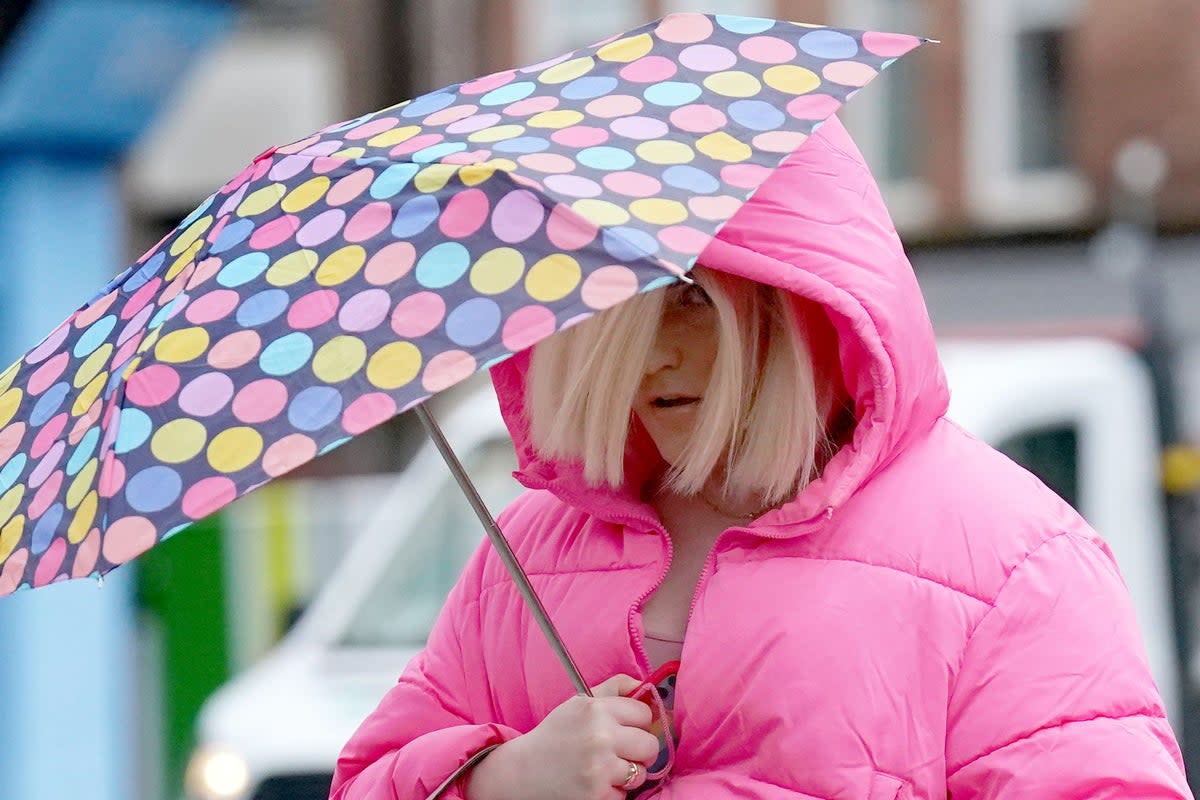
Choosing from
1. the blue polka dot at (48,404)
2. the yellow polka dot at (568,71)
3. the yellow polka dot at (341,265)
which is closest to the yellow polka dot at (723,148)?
the yellow polka dot at (568,71)

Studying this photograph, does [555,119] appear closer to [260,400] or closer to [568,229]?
[568,229]

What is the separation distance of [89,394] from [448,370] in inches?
17.1

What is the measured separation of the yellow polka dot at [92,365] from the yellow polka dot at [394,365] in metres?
0.36

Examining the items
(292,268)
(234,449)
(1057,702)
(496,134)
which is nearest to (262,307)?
(292,268)

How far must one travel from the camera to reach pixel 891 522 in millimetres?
1687

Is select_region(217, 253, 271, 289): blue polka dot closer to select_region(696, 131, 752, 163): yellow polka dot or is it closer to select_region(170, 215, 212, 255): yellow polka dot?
select_region(170, 215, 212, 255): yellow polka dot

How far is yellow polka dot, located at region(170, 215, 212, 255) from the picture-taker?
1.72 m

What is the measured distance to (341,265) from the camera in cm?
154

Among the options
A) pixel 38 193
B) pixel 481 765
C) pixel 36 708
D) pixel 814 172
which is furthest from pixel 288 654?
pixel 814 172

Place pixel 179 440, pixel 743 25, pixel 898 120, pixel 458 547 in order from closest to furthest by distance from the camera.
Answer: pixel 179 440 → pixel 743 25 → pixel 458 547 → pixel 898 120

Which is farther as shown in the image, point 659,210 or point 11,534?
point 11,534

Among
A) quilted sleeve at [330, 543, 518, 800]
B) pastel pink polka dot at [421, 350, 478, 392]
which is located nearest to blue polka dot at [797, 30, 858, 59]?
pastel pink polka dot at [421, 350, 478, 392]

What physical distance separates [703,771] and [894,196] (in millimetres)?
12351

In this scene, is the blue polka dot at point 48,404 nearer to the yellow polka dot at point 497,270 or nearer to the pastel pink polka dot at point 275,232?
the pastel pink polka dot at point 275,232
